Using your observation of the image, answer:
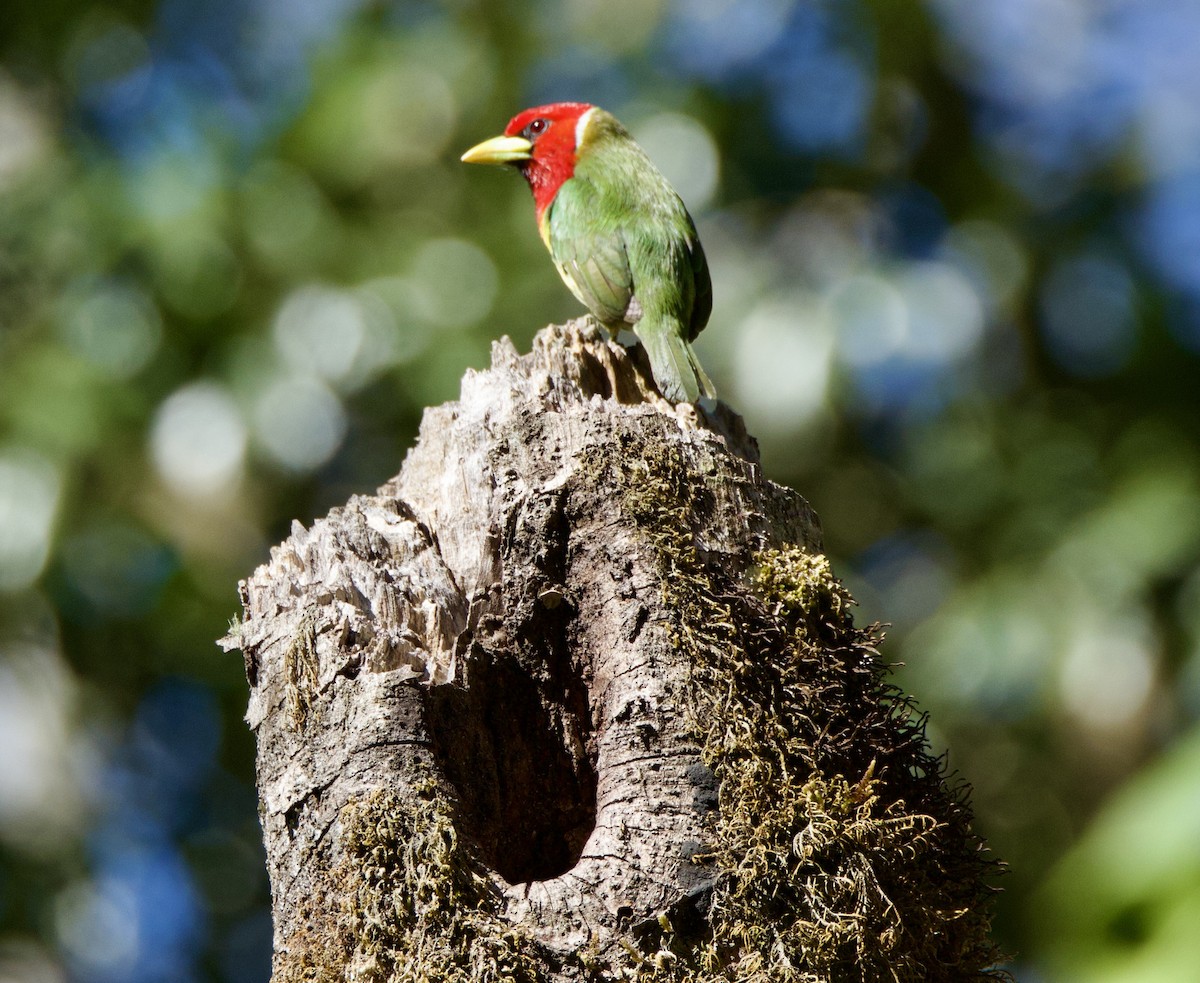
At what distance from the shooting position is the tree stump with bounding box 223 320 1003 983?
2324mm

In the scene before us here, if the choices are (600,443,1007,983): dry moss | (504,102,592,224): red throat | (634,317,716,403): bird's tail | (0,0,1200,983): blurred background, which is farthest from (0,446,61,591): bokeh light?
(600,443,1007,983): dry moss

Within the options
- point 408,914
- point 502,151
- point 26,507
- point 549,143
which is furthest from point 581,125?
point 408,914

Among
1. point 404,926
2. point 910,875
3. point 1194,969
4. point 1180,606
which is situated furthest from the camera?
point 1180,606

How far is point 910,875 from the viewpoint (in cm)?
252

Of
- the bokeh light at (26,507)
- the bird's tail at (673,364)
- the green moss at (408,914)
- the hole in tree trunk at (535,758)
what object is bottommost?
the green moss at (408,914)

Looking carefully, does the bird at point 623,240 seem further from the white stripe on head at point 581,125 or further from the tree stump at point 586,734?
the tree stump at point 586,734

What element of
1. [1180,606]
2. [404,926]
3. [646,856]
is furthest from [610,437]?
[1180,606]

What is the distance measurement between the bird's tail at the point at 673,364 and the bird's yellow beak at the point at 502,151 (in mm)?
1744

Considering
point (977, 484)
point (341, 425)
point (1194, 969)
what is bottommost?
point (1194, 969)

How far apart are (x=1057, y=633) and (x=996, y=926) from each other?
229 cm

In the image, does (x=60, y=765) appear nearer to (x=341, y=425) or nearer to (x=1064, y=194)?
(x=341, y=425)

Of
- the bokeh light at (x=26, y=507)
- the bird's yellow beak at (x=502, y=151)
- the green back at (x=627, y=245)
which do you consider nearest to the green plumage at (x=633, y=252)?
the green back at (x=627, y=245)

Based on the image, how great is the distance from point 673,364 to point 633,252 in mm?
887

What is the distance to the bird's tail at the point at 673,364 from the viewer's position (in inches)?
144
